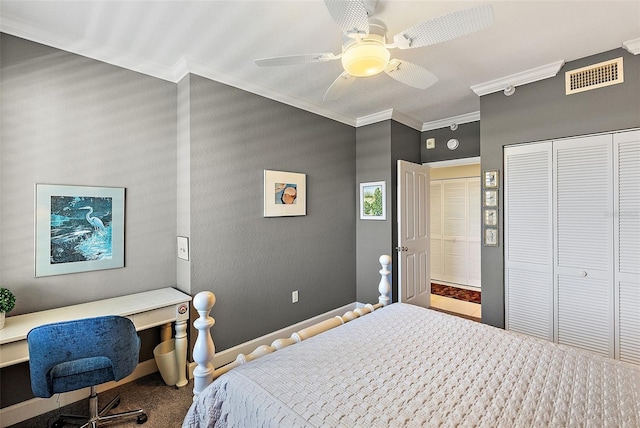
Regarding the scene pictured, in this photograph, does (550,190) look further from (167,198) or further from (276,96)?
(167,198)

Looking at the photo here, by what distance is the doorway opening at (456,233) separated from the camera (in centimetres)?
491

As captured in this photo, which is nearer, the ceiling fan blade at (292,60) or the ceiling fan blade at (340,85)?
the ceiling fan blade at (292,60)

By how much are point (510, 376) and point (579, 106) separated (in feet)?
7.78

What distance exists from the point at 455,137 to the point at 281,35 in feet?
9.08

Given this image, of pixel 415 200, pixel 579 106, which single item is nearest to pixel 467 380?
pixel 579 106

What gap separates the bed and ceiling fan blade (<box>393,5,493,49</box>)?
154 cm

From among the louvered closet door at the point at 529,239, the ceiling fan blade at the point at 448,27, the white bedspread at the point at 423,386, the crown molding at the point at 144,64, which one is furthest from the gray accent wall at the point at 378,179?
the ceiling fan blade at the point at 448,27

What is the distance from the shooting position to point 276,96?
3.00m

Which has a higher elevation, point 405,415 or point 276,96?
point 276,96

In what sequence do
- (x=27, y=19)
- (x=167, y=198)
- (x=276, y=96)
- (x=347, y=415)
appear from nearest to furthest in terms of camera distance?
(x=347, y=415), (x=27, y=19), (x=167, y=198), (x=276, y=96)

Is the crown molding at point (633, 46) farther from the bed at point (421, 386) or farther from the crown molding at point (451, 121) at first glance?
the bed at point (421, 386)

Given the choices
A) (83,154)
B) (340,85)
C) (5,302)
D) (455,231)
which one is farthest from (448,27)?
(455,231)

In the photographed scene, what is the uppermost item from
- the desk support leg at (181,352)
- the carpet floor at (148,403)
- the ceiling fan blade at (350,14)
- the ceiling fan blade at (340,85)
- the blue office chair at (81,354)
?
the ceiling fan blade at (350,14)

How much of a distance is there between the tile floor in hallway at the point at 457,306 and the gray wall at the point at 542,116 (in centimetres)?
115
